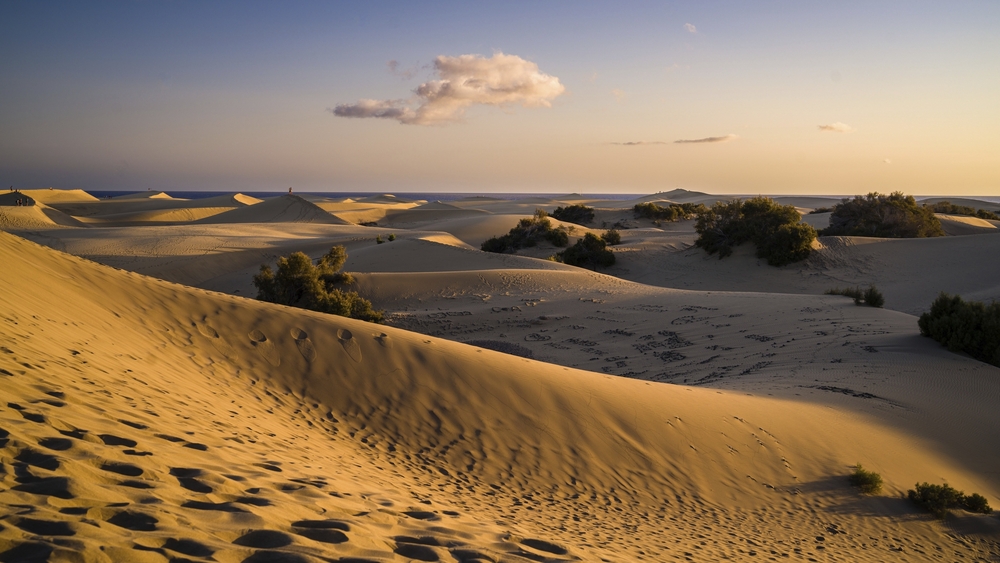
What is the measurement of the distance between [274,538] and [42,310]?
5.04m

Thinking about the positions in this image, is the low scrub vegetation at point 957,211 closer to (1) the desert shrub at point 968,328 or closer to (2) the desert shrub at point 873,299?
(2) the desert shrub at point 873,299

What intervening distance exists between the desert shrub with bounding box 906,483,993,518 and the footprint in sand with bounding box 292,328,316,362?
6.61 metres

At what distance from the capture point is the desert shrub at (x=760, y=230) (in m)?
24.4

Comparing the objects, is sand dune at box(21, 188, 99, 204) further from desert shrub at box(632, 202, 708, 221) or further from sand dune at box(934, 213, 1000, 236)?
sand dune at box(934, 213, 1000, 236)

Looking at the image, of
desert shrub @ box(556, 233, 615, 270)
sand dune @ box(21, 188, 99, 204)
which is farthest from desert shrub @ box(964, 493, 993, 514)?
sand dune @ box(21, 188, 99, 204)

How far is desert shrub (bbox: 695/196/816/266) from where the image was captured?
24.4m

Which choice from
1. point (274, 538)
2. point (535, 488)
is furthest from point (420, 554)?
point (535, 488)

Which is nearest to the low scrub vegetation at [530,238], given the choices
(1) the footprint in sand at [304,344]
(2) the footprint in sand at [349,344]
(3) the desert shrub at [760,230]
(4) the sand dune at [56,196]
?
(3) the desert shrub at [760,230]

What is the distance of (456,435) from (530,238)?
85.7 feet

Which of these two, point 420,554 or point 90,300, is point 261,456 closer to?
point 420,554

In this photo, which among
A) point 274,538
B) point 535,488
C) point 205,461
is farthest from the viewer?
point 535,488

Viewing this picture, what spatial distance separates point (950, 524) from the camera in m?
5.93

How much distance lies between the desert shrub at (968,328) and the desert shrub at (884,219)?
2156 centimetres

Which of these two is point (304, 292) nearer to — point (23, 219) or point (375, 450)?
point (375, 450)
